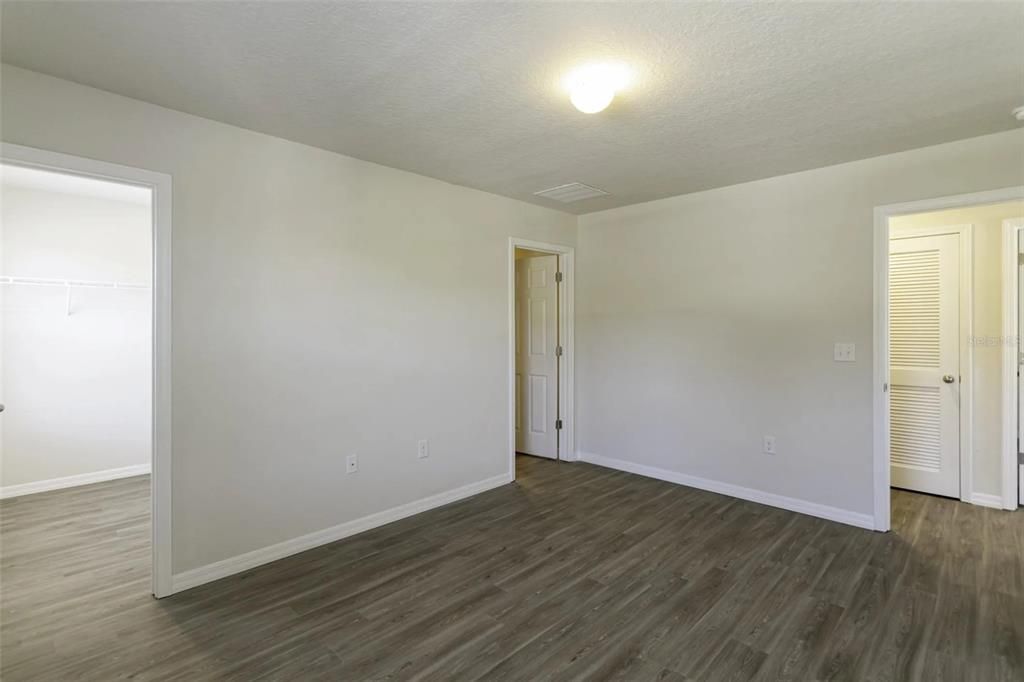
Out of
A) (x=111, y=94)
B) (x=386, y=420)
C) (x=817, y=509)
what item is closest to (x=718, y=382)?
(x=817, y=509)

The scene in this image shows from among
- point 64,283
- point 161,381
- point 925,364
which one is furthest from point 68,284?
point 925,364

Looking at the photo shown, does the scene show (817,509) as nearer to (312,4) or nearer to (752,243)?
(752,243)

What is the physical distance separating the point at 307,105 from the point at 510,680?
2770 millimetres

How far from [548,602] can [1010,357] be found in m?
3.81

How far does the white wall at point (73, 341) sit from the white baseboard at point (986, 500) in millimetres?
6930

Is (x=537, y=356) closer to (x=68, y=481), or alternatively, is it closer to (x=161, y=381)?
(x=161, y=381)

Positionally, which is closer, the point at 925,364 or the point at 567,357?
the point at 925,364

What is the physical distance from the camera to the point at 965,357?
3.73 meters

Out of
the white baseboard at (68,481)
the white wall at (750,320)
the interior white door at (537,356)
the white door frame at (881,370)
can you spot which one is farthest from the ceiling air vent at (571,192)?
the white baseboard at (68,481)

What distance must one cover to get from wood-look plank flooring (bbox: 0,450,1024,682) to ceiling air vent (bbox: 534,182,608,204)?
2.52 m

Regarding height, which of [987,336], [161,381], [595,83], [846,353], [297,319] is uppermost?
[595,83]

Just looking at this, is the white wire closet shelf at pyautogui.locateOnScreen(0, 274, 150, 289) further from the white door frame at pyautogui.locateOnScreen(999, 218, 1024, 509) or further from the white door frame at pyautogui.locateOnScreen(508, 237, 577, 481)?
the white door frame at pyautogui.locateOnScreen(999, 218, 1024, 509)

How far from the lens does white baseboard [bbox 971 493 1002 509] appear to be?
11.9 ft

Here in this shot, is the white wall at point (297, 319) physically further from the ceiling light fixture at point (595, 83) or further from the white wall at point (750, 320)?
the ceiling light fixture at point (595, 83)
